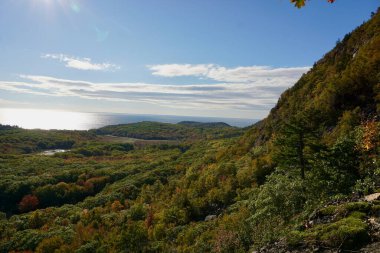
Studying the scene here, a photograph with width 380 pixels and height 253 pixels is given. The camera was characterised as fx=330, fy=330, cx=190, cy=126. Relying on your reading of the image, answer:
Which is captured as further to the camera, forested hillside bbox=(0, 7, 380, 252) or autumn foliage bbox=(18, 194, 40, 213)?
autumn foliage bbox=(18, 194, 40, 213)

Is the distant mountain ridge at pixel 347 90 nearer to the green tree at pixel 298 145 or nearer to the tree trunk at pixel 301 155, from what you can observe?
→ the green tree at pixel 298 145

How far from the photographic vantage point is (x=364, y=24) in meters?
64.1

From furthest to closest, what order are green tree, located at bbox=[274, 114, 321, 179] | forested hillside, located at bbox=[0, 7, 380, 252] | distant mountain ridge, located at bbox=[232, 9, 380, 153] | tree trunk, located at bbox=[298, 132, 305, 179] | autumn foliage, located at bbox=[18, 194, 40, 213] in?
1. autumn foliage, located at bbox=[18, 194, 40, 213]
2. distant mountain ridge, located at bbox=[232, 9, 380, 153]
3. green tree, located at bbox=[274, 114, 321, 179]
4. tree trunk, located at bbox=[298, 132, 305, 179]
5. forested hillside, located at bbox=[0, 7, 380, 252]

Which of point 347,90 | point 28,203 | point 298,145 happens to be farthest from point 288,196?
point 28,203

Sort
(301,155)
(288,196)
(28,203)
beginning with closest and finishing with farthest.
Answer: (288,196), (301,155), (28,203)

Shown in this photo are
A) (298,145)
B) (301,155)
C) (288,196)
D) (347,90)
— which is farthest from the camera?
(347,90)

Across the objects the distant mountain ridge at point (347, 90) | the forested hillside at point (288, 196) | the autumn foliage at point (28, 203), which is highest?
the distant mountain ridge at point (347, 90)

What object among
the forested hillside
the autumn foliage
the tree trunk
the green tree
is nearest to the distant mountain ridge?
the forested hillside

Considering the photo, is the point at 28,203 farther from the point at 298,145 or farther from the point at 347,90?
the point at 298,145

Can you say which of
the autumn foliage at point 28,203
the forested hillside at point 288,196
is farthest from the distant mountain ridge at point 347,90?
the autumn foliage at point 28,203

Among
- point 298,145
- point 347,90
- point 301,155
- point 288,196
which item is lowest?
point 288,196

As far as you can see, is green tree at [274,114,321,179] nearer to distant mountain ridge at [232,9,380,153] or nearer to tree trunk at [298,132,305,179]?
tree trunk at [298,132,305,179]

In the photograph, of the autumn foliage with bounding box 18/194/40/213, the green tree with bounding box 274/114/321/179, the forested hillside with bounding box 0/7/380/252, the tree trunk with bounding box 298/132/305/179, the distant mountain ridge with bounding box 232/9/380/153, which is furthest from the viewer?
the autumn foliage with bounding box 18/194/40/213

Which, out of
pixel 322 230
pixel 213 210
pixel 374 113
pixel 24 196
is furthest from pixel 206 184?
pixel 24 196
